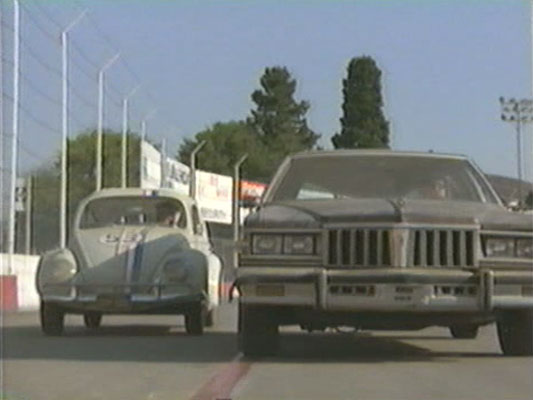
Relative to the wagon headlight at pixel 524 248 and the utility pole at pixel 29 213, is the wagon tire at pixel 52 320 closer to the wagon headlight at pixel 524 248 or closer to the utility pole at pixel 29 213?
the wagon headlight at pixel 524 248

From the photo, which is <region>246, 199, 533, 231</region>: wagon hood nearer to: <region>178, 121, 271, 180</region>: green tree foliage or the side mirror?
the side mirror

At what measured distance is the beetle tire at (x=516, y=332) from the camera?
11.8m

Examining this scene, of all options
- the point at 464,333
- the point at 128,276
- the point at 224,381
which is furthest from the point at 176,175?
the point at 224,381

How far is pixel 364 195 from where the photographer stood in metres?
12.5

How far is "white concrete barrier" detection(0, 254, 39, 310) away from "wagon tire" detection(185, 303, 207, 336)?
33.3 ft

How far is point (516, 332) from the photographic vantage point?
12031 mm

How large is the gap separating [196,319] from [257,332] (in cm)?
388

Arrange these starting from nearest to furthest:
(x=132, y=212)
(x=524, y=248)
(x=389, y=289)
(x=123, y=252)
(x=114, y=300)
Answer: (x=389, y=289) → (x=524, y=248) → (x=114, y=300) → (x=123, y=252) → (x=132, y=212)

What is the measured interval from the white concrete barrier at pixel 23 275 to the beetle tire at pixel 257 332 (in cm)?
1401

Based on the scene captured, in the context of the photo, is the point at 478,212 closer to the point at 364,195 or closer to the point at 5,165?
the point at 364,195

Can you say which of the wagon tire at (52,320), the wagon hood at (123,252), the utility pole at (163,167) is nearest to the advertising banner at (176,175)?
the utility pole at (163,167)

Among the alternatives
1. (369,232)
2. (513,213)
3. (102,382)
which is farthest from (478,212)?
(102,382)

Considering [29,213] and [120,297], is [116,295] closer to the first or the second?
[120,297]

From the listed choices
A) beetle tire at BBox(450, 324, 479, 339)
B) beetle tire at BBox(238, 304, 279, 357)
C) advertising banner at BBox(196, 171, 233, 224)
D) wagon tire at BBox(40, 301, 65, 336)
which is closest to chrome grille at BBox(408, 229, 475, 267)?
beetle tire at BBox(238, 304, 279, 357)
